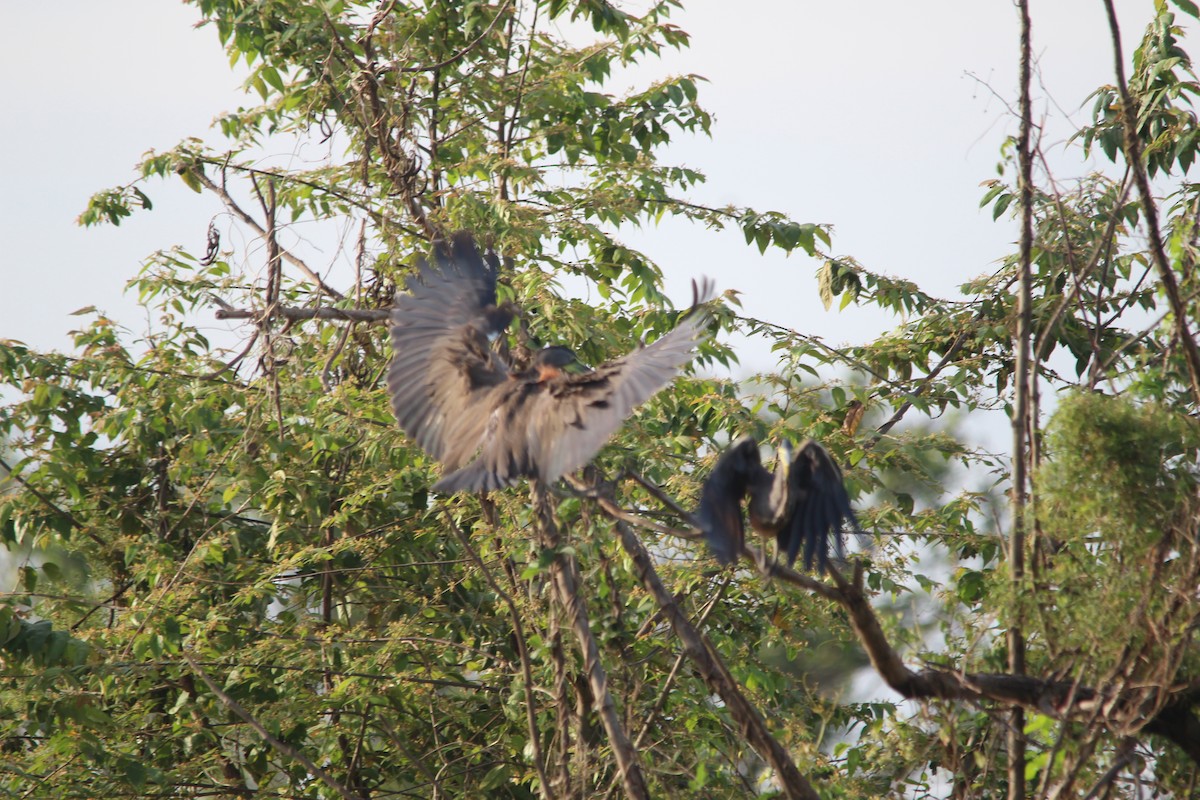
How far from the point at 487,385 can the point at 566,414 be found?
1.88ft

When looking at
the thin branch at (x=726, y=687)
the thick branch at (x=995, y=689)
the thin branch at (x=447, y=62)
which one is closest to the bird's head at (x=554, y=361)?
the thin branch at (x=726, y=687)

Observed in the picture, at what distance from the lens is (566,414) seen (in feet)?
11.3

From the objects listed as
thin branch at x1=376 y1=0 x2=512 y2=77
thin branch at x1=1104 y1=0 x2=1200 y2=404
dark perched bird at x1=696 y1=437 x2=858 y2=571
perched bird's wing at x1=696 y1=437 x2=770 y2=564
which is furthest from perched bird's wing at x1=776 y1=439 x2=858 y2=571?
thin branch at x1=376 y1=0 x2=512 y2=77

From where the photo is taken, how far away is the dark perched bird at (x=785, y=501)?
9.57 feet

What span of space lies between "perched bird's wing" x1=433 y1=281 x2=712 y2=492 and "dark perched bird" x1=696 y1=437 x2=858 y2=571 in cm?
36

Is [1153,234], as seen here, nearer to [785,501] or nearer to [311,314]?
[785,501]

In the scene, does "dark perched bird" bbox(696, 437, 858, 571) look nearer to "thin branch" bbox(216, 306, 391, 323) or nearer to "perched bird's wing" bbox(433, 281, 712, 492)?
"perched bird's wing" bbox(433, 281, 712, 492)

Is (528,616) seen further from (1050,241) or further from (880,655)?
(1050,241)

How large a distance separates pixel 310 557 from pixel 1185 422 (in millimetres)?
3079

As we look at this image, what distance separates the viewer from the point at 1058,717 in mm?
2725

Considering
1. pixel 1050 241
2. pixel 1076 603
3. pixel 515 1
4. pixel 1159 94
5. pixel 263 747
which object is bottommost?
pixel 263 747

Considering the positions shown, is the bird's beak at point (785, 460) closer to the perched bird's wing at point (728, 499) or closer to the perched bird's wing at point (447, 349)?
the perched bird's wing at point (728, 499)

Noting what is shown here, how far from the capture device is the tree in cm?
339

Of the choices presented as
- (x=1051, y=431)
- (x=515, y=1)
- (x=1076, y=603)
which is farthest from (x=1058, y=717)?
(x=515, y=1)
